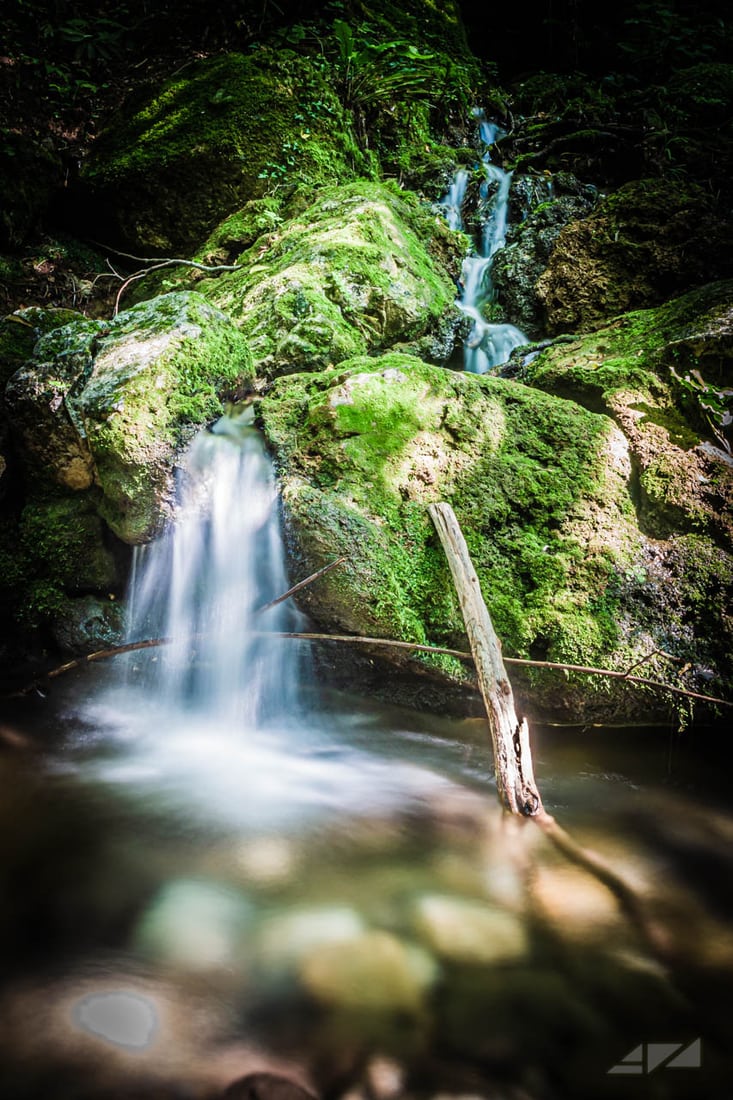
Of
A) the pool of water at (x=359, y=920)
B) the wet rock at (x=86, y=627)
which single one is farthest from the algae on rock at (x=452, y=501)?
the wet rock at (x=86, y=627)

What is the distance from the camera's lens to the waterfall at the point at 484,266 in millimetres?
6523

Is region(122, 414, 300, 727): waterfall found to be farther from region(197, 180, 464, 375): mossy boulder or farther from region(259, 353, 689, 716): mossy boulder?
region(197, 180, 464, 375): mossy boulder

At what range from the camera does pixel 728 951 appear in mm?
2051

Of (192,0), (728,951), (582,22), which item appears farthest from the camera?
(582,22)

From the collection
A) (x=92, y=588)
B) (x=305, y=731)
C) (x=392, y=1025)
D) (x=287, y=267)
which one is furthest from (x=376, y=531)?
(x=287, y=267)

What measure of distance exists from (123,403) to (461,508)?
7.40 feet

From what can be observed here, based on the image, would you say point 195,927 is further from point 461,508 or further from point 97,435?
point 97,435

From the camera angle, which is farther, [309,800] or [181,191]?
[181,191]

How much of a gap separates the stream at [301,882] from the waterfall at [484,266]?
3.49 meters

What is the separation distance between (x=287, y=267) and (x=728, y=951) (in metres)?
5.77

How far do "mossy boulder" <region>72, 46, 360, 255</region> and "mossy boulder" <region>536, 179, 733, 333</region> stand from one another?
128 inches

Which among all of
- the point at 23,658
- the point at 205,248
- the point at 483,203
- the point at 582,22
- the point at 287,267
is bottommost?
the point at 23,658

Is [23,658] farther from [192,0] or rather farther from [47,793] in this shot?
[192,0]

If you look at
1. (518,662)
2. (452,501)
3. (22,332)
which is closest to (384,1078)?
(518,662)
